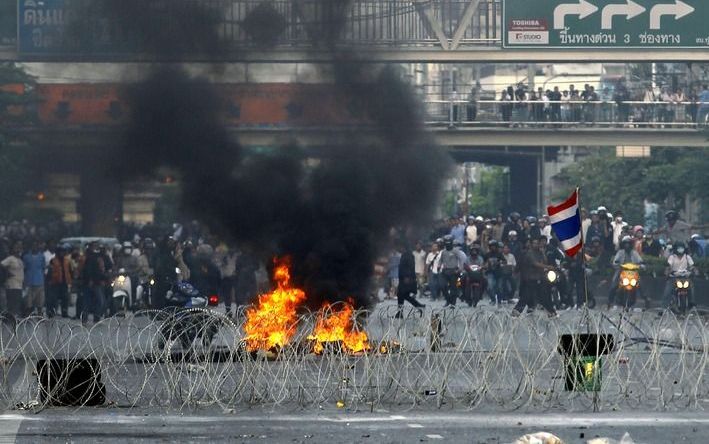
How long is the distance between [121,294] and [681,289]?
1015 centimetres

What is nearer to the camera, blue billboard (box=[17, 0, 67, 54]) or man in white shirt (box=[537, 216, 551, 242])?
blue billboard (box=[17, 0, 67, 54])

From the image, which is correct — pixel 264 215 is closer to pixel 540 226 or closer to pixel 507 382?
pixel 507 382

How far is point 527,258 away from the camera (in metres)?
26.7

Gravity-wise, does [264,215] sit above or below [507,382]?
above

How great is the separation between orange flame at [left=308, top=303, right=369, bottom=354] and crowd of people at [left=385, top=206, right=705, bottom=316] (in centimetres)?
868

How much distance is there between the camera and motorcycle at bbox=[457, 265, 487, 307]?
28.9 meters

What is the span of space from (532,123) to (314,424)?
2164 centimetres

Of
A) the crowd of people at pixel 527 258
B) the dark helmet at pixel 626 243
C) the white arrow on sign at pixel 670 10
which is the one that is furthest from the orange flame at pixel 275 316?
the white arrow on sign at pixel 670 10

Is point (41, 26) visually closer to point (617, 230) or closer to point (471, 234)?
point (471, 234)

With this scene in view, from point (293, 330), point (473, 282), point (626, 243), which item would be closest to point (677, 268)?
point (626, 243)

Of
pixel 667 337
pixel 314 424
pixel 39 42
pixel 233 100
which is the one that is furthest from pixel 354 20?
pixel 314 424

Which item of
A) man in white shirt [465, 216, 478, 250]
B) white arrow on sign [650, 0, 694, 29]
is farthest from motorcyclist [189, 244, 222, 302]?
white arrow on sign [650, 0, 694, 29]

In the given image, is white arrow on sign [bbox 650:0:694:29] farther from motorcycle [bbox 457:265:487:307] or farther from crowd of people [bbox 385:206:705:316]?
motorcycle [bbox 457:265:487:307]

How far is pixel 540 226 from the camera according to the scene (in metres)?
31.1
